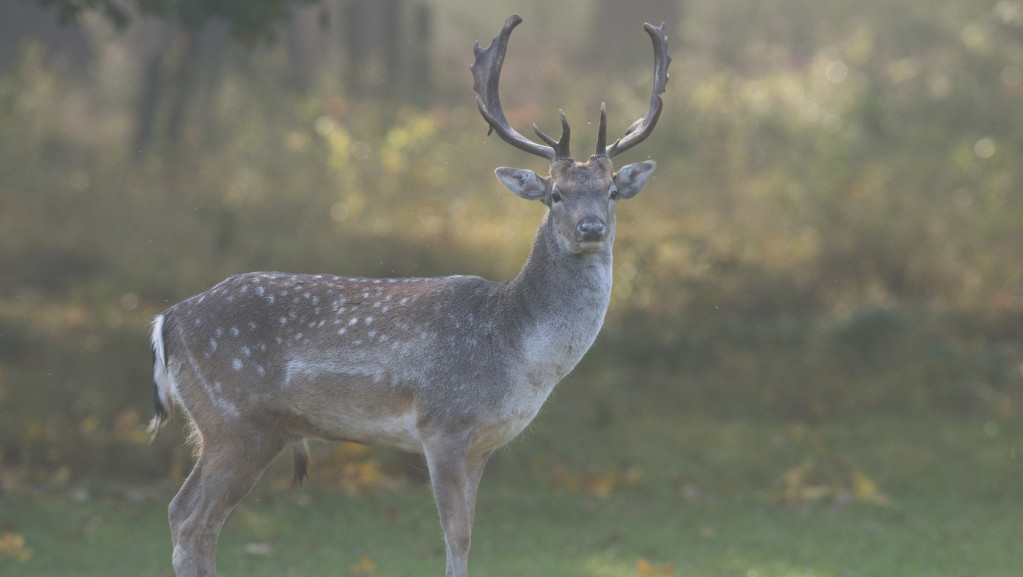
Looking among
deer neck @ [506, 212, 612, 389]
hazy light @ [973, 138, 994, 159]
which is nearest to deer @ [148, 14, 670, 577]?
deer neck @ [506, 212, 612, 389]

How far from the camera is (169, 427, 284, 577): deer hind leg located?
6172mm

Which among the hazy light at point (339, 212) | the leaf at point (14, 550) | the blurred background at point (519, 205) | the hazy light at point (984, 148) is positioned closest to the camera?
the leaf at point (14, 550)

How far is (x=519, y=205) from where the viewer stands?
14.9m

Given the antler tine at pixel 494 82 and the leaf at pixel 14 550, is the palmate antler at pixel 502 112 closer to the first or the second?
the antler tine at pixel 494 82

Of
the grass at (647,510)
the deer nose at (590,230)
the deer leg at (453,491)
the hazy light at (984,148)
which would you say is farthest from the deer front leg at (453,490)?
the hazy light at (984,148)

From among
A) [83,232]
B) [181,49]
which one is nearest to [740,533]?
[83,232]

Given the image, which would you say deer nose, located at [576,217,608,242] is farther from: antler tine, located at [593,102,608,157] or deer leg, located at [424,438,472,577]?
deer leg, located at [424,438,472,577]

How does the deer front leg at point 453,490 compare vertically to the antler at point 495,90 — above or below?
below

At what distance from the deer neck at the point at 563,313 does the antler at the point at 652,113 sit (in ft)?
1.57

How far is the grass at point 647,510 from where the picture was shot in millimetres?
8414

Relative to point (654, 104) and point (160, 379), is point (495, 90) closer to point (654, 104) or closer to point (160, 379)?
point (654, 104)

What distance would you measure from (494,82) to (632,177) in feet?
2.80

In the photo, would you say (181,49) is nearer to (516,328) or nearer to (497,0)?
(516,328)

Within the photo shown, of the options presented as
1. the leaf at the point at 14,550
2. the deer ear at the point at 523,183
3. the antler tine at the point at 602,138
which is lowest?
the leaf at the point at 14,550
